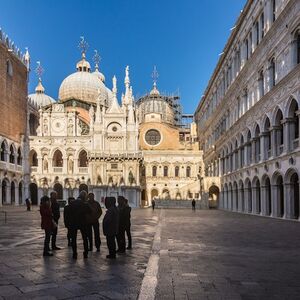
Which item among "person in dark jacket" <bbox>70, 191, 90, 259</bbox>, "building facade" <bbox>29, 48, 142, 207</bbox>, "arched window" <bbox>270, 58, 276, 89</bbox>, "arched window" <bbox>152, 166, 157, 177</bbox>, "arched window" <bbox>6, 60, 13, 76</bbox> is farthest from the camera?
"arched window" <bbox>152, 166, 157, 177</bbox>

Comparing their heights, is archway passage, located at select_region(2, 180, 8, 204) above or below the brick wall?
below

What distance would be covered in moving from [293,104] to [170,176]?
4288cm

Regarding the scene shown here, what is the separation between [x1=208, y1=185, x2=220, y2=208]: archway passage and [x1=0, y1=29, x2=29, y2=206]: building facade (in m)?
23.4

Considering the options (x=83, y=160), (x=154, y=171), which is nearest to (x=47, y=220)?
(x=83, y=160)

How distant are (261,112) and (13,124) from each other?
31.3m

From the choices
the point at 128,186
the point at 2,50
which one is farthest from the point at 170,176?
the point at 2,50

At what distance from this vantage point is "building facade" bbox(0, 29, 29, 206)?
4772cm

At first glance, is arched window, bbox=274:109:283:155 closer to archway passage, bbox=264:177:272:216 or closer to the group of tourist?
archway passage, bbox=264:177:272:216

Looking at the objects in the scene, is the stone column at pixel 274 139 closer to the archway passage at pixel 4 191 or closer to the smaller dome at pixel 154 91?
the archway passage at pixel 4 191

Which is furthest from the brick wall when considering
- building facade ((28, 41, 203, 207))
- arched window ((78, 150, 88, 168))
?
arched window ((78, 150, 88, 168))

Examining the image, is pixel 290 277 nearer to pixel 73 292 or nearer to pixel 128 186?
pixel 73 292

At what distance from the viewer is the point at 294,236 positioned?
1573 centimetres

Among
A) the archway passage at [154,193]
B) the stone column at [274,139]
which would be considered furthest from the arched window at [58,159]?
the stone column at [274,139]

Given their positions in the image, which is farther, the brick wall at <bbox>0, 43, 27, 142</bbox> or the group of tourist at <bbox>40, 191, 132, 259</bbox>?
the brick wall at <bbox>0, 43, 27, 142</bbox>
